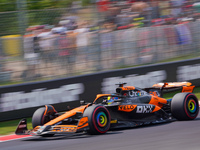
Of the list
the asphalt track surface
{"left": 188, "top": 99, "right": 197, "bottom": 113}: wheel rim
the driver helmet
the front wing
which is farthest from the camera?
{"left": 188, "top": 99, "right": 197, "bottom": 113}: wheel rim

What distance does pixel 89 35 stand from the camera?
11.7 metres

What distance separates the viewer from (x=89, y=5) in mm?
11891

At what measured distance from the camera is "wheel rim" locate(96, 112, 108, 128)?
7.11 meters

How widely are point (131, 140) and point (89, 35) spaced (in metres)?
5.70

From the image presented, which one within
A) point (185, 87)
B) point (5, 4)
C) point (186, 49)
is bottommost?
point (185, 87)

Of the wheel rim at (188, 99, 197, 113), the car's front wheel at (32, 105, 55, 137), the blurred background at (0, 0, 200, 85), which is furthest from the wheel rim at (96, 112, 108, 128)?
the blurred background at (0, 0, 200, 85)

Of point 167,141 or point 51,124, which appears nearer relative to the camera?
point 167,141

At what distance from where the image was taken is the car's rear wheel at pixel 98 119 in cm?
696

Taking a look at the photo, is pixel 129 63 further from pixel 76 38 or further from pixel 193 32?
pixel 193 32

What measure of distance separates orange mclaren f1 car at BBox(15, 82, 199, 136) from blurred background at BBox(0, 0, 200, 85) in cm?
288

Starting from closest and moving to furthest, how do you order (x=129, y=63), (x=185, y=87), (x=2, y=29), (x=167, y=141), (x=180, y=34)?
(x=167, y=141), (x=185, y=87), (x=2, y=29), (x=129, y=63), (x=180, y=34)

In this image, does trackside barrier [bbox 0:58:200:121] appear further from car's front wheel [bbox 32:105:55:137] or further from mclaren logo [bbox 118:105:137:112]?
mclaren logo [bbox 118:105:137:112]

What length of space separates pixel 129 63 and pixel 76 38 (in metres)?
2.10

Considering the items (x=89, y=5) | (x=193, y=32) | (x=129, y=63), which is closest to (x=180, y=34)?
(x=193, y=32)
